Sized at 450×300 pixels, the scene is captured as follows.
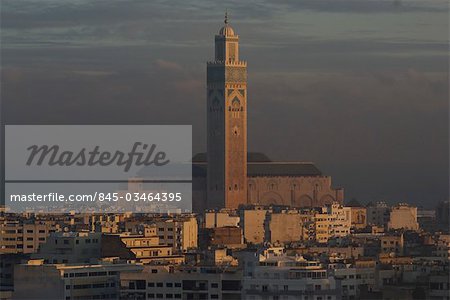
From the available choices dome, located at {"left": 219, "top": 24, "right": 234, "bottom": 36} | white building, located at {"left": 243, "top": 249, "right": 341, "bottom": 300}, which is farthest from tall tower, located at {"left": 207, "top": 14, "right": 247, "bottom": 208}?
white building, located at {"left": 243, "top": 249, "right": 341, "bottom": 300}

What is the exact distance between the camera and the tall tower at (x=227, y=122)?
10725 centimetres

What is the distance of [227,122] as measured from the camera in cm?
10788

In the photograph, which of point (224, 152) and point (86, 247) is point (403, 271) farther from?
point (224, 152)

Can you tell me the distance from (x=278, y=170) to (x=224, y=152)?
7.36 ft

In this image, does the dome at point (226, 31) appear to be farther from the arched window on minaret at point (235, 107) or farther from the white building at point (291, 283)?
the white building at point (291, 283)

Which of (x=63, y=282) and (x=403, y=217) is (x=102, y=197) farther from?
(x=63, y=282)

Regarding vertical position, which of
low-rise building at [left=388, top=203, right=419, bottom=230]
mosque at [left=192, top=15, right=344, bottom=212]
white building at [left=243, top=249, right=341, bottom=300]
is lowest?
white building at [left=243, top=249, right=341, bottom=300]

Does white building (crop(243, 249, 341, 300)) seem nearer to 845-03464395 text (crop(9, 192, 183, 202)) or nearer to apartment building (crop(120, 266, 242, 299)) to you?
apartment building (crop(120, 266, 242, 299))

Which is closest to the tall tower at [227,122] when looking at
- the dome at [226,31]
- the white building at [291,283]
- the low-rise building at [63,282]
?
the dome at [226,31]

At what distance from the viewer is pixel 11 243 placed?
227 feet

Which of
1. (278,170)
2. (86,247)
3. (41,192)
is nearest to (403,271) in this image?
(86,247)

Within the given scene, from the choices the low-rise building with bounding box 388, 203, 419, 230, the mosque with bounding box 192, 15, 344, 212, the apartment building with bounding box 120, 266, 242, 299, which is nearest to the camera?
the apartment building with bounding box 120, 266, 242, 299

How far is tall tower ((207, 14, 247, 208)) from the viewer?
107 meters

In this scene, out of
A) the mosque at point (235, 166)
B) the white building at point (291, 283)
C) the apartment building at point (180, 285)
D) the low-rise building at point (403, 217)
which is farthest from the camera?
the mosque at point (235, 166)
